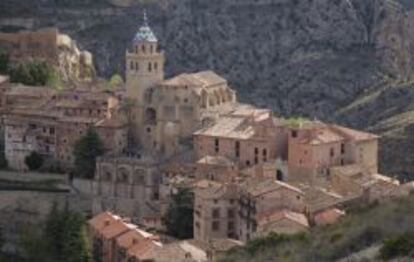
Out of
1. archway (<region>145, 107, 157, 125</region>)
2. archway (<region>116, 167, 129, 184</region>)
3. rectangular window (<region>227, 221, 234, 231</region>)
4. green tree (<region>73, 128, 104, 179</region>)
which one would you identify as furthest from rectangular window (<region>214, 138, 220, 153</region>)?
rectangular window (<region>227, 221, 234, 231</region>)

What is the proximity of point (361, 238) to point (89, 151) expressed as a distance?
34.7 metres

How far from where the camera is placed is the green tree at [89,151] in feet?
213

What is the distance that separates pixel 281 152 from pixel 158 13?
48.5 meters

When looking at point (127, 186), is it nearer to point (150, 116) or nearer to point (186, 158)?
point (186, 158)

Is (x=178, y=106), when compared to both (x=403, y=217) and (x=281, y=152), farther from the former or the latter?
(x=403, y=217)

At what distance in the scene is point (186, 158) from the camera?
63469mm

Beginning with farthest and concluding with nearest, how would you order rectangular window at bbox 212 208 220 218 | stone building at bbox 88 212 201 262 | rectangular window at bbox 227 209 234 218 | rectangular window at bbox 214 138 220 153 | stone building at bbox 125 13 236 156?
stone building at bbox 125 13 236 156 < rectangular window at bbox 214 138 220 153 < rectangular window at bbox 227 209 234 218 < rectangular window at bbox 212 208 220 218 < stone building at bbox 88 212 201 262

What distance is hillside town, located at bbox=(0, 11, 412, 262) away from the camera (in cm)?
5325

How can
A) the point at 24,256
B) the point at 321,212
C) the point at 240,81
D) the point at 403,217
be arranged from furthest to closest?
the point at 240,81, the point at 24,256, the point at 321,212, the point at 403,217

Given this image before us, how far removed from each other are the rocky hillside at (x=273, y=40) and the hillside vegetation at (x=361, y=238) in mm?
59964

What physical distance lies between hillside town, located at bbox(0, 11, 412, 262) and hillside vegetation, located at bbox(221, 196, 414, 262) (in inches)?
540

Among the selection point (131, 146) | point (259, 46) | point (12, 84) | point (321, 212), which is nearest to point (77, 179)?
point (131, 146)

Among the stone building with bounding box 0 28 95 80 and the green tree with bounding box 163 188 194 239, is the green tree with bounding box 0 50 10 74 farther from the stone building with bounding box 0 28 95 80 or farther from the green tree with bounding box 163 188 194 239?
the green tree with bounding box 163 188 194 239

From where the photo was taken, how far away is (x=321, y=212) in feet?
172
